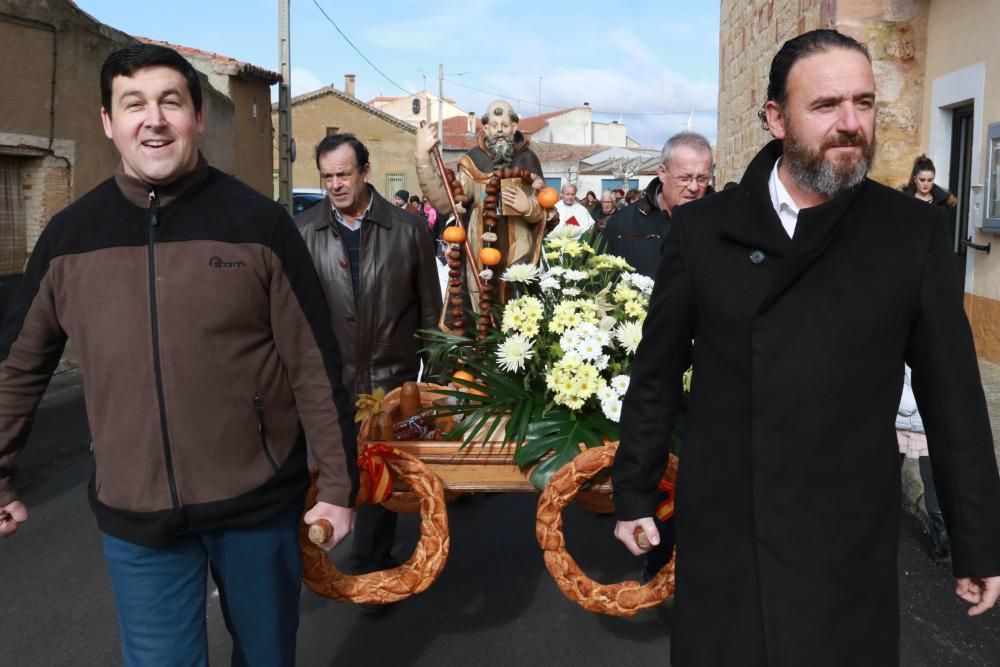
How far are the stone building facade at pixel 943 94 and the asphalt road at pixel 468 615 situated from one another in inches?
193

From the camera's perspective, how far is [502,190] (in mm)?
4285

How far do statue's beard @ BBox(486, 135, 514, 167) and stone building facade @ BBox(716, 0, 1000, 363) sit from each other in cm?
511

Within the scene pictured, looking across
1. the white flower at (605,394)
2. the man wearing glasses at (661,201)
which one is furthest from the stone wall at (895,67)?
the white flower at (605,394)

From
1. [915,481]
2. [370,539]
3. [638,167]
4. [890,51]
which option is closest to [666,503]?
[370,539]

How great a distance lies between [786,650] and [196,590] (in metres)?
1.48

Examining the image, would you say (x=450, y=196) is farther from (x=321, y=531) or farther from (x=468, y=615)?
(x=321, y=531)

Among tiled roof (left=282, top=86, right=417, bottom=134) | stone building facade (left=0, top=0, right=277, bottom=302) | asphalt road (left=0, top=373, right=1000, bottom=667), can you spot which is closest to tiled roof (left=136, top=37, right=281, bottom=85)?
stone building facade (left=0, top=0, right=277, bottom=302)

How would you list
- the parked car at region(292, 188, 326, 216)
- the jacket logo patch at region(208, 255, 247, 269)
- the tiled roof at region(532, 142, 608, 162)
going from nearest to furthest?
1. the jacket logo patch at region(208, 255, 247, 269)
2. the parked car at region(292, 188, 326, 216)
3. the tiled roof at region(532, 142, 608, 162)

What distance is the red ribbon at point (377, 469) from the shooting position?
3098mm

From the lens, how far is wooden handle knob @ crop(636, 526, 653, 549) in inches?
96.9

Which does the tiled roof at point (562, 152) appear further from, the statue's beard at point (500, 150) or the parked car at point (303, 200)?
the statue's beard at point (500, 150)

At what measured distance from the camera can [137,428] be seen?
7.81 ft

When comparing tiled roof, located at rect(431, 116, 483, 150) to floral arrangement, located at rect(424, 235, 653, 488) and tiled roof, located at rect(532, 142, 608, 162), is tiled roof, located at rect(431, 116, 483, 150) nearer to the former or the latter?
tiled roof, located at rect(532, 142, 608, 162)

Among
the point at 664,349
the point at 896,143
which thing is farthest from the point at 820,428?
the point at 896,143
